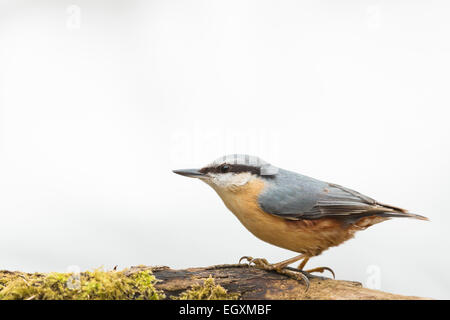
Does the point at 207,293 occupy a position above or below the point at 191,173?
below

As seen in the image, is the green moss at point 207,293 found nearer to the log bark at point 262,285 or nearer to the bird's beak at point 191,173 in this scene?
the log bark at point 262,285

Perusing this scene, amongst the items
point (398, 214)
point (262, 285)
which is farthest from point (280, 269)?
point (398, 214)

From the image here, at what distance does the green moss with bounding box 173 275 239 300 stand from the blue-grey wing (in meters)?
0.70

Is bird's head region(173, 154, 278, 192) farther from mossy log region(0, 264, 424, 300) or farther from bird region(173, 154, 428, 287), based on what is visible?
mossy log region(0, 264, 424, 300)

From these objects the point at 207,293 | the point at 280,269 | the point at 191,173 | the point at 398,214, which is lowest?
the point at 207,293

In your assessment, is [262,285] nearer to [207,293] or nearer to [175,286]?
[207,293]

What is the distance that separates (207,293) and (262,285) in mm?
395

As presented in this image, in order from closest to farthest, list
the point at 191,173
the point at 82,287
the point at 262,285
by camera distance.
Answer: the point at 82,287 → the point at 262,285 → the point at 191,173

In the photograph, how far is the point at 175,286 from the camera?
3.00 m

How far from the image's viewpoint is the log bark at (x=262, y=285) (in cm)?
298

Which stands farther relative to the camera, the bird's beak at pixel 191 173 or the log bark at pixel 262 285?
the bird's beak at pixel 191 173

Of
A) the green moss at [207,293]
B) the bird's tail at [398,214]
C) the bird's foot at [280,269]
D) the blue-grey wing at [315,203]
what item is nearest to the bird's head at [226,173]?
the blue-grey wing at [315,203]

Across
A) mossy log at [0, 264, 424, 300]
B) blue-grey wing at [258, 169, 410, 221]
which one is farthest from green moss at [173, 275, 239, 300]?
blue-grey wing at [258, 169, 410, 221]
